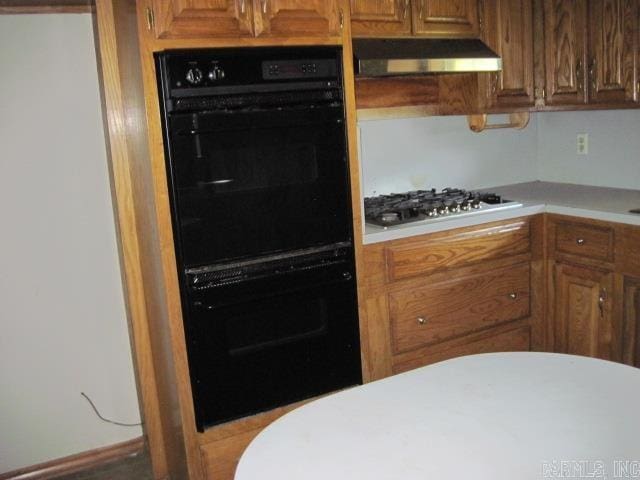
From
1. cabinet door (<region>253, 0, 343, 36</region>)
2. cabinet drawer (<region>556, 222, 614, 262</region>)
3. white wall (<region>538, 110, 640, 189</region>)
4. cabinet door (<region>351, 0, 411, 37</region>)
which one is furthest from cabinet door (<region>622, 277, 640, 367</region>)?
cabinet door (<region>253, 0, 343, 36</region>)

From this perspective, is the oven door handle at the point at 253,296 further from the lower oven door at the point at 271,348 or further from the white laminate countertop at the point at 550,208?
the white laminate countertop at the point at 550,208

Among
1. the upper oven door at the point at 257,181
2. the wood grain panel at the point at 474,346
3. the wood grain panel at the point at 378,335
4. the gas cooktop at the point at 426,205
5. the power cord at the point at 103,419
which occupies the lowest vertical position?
the power cord at the point at 103,419

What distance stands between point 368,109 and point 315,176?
72 cm

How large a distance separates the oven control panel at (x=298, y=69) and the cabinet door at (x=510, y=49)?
0.99 meters

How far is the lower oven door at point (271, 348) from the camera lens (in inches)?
82.3

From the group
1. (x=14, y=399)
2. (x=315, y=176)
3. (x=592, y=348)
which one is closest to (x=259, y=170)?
(x=315, y=176)

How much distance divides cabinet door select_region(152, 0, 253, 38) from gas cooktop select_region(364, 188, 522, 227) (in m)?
0.97

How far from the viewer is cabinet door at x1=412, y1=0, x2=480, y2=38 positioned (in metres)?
2.58

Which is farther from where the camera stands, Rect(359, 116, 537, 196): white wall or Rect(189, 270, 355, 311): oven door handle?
Rect(359, 116, 537, 196): white wall

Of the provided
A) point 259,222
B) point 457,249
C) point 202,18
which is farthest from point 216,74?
point 457,249

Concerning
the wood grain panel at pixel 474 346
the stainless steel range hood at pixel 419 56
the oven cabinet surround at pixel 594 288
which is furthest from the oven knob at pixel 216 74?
the oven cabinet surround at pixel 594 288

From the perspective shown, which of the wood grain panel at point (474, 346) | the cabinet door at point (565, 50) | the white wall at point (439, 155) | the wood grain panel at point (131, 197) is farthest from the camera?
the white wall at point (439, 155)

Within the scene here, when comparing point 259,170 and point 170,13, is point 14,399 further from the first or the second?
point 170,13

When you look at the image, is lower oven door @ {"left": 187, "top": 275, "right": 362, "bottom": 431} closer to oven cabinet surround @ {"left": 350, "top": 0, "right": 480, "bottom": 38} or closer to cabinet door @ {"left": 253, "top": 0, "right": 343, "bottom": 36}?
cabinet door @ {"left": 253, "top": 0, "right": 343, "bottom": 36}
